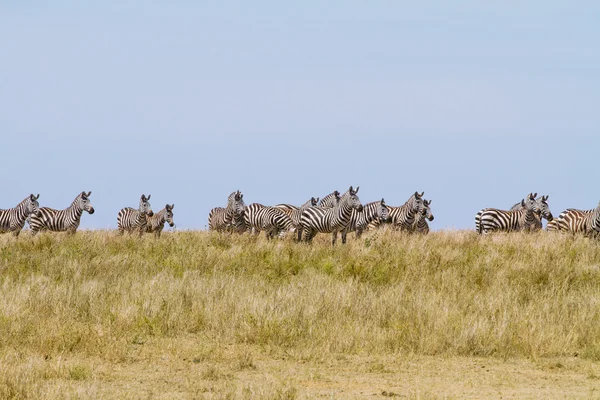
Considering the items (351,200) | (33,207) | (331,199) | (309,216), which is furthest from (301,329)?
(33,207)

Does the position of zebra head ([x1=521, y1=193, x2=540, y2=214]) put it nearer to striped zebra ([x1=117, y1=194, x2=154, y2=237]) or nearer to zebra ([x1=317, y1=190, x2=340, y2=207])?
zebra ([x1=317, y1=190, x2=340, y2=207])

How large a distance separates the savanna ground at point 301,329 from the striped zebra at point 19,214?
13473 mm

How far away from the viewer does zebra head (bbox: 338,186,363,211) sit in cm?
2231

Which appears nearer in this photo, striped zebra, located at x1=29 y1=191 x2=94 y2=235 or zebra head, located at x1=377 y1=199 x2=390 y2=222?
zebra head, located at x1=377 y1=199 x2=390 y2=222

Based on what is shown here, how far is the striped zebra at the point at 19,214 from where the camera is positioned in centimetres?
2917

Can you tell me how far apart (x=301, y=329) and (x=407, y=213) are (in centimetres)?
1731

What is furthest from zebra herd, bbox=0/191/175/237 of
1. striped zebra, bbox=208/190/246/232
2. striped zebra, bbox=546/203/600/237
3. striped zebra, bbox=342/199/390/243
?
striped zebra, bbox=546/203/600/237

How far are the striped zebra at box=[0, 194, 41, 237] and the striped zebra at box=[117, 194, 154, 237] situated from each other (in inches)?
119

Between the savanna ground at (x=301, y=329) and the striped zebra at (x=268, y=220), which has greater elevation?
the striped zebra at (x=268, y=220)

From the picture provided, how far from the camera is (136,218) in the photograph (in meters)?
29.8

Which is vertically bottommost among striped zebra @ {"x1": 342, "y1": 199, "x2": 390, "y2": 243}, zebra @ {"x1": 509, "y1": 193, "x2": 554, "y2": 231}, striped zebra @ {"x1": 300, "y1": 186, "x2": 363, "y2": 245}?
striped zebra @ {"x1": 300, "y1": 186, "x2": 363, "y2": 245}

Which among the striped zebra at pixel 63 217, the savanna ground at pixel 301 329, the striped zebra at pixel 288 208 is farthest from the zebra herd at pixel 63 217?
the savanna ground at pixel 301 329

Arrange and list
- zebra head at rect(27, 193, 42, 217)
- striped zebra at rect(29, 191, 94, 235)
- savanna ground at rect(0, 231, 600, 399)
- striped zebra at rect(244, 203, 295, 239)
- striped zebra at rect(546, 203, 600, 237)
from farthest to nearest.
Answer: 1. zebra head at rect(27, 193, 42, 217)
2. striped zebra at rect(29, 191, 94, 235)
3. striped zebra at rect(244, 203, 295, 239)
4. striped zebra at rect(546, 203, 600, 237)
5. savanna ground at rect(0, 231, 600, 399)

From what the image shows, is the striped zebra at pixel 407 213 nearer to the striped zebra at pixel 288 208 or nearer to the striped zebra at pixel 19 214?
the striped zebra at pixel 288 208
